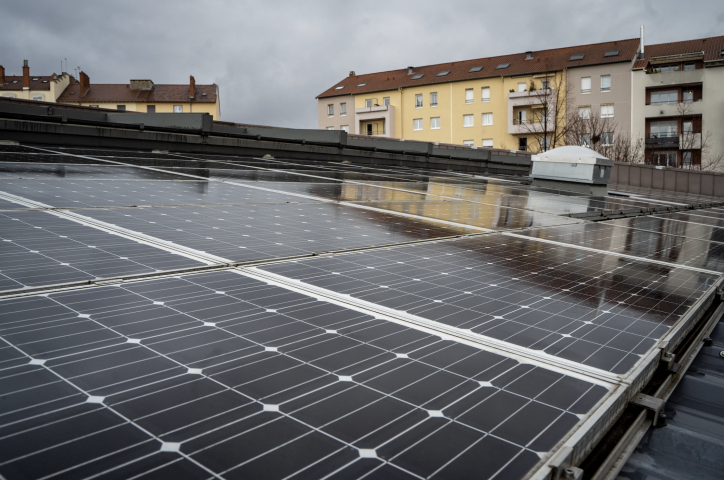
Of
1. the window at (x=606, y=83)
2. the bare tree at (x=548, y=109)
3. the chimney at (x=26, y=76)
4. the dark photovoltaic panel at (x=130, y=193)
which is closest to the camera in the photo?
the dark photovoltaic panel at (x=130, y=193)

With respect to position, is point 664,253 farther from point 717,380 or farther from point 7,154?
point 7,154

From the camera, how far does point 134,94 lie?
89.8 meters

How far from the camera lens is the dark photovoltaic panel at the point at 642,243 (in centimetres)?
712

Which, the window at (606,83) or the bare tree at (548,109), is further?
the bare tree at (548,109)

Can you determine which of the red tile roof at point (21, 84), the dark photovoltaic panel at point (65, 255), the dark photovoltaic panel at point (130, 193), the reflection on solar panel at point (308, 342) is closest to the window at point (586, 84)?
the dark photovoltaic panel at point (130, 193)

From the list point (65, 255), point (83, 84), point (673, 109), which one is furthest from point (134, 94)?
point (65, 255)

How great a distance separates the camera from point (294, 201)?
9.43 metres

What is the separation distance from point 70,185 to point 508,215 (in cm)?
734

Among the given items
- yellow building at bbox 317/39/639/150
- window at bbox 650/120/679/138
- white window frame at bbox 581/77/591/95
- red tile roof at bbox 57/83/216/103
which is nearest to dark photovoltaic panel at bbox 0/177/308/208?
yellow building at bbox 317/39/639/150

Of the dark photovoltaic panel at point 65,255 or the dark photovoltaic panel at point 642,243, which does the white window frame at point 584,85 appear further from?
the dark photovoltaic panel at point 65,255

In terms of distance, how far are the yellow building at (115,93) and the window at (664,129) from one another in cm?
6289

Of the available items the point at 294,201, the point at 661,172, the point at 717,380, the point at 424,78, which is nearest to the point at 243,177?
the point at 294,201

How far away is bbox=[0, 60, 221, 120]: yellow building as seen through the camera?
282 feet

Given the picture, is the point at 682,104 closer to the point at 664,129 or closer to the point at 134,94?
the point at 664,129
